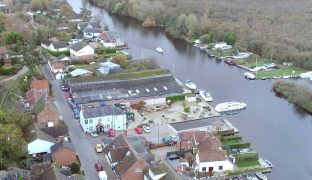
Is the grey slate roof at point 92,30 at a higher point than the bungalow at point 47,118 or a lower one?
higher

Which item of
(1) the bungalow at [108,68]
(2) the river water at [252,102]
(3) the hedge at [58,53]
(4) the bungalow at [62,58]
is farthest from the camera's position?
(3) the hedge at [58,53]

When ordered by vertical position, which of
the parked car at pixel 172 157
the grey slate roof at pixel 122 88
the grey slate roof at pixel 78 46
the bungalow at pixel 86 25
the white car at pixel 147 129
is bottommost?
the parked car at pixel 172 157

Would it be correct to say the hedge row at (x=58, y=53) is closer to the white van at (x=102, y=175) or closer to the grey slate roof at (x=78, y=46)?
the grey slate roof at (x=78, y=46)

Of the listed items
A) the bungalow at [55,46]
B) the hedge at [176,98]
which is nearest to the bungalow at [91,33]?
the bungalow at [55,46]

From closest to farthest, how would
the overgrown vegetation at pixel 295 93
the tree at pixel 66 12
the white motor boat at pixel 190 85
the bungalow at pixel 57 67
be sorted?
1. the overgrown vegetation at pixel 295 93
2. the white motor boat at pixel 190 85
3. the bungalow at pixel 57 67
4. the tree at pixel 66 12

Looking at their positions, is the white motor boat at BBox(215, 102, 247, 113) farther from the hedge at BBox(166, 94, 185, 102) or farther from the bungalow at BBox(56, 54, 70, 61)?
the bungalow at BBox(56, 54, 70, 61)

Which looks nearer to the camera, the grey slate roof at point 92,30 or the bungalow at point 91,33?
the bungalow at point 91,33

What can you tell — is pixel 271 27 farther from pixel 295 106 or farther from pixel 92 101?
pixel 92 101
